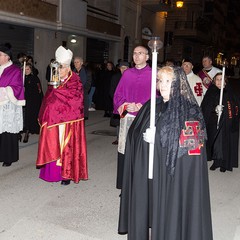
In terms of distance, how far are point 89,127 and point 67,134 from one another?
5.70 m

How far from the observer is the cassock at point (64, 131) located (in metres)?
5.68

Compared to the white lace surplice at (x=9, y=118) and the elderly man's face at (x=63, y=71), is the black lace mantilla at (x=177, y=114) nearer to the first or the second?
the elderly man's face at (x=63, y=71)

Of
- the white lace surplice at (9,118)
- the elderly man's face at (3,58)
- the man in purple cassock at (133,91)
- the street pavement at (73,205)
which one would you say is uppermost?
the elderly man's face at (3,58)

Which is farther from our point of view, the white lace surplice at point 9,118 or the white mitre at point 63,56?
the white lace surplice at point 9,118

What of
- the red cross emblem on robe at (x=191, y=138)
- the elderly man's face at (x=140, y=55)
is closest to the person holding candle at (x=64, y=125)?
the elderly man's face at (x=140, y=55)

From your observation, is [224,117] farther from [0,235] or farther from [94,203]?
[0,235]

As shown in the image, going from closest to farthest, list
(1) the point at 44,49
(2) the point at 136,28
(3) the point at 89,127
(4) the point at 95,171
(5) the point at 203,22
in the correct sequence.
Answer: (4) the point at 95,171, (3) the point at 89,127, (1) the point at 44,49, (2) the point at 136,28, (5) the point at 203,22

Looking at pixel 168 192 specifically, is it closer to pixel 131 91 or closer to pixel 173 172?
pixel 173 172

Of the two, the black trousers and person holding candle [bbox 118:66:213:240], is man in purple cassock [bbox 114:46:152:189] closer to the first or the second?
person holding candle [bbox 118:66:213:240]

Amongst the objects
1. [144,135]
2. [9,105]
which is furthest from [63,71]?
[144,135]

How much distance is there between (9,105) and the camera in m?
6.66

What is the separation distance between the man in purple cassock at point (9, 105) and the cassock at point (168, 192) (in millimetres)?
3512

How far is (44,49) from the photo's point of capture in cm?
1612

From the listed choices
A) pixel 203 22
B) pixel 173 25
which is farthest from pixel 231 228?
pixel 203 22
